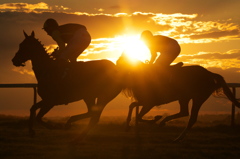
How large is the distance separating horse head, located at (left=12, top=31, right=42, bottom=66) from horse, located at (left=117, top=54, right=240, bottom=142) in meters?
2.36

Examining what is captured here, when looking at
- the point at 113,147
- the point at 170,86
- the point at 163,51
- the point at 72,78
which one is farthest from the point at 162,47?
the point at 113,147

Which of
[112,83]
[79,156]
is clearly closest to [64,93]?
[112,83]

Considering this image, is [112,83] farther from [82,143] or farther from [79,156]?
[79,156]

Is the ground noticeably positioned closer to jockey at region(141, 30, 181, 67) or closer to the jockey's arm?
the jockey's arm

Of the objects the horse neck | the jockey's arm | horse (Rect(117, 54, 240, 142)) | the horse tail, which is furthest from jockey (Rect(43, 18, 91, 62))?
the horse tail

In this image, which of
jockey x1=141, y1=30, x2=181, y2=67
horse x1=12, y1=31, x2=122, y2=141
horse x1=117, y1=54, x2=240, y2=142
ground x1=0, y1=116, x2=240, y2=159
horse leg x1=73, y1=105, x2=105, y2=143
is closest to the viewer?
ground x1=0, y1=116, x2=240, y2=159

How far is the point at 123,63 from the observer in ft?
28.3

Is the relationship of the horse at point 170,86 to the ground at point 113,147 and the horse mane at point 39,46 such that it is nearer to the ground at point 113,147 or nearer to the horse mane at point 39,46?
the ground at point 113,147

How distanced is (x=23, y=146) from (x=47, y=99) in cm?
109

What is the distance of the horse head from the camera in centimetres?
841

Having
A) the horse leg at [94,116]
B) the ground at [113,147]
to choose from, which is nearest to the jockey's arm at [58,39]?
the horse leg at [94,116]

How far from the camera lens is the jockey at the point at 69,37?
8.13 m

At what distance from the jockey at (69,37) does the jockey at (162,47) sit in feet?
5.66

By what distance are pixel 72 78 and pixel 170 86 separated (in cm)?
267
